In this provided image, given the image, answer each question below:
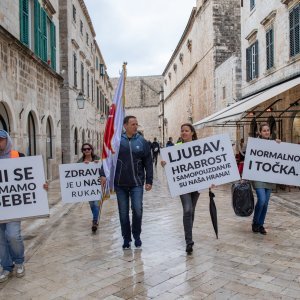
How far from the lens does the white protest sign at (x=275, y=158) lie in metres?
6.54

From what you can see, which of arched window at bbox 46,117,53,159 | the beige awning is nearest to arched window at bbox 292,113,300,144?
the beige awning

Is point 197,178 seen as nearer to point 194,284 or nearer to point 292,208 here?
point 194,284

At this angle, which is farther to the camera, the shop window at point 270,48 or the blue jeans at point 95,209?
the shop window at point 270,48

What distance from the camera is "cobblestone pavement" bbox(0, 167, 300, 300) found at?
4172 millimetres

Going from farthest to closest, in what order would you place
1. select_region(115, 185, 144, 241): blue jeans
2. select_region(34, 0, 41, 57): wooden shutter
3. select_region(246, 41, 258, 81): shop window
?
select_region(246, 41, 258, 81): shop window
select_region(34, 0, 41, 57): wooden shutter
select_region(115, 185, 144, 241): blue jeans

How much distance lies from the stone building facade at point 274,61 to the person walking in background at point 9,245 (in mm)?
8566

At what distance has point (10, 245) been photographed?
4680 millimetres

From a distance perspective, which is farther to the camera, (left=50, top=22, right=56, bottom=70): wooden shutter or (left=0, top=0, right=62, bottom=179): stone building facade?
(left=50, top=22, right=56, bottom=70): wooden shutter

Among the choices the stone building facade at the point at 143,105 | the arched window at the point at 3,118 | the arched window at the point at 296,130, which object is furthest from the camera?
the stone building facade at the point at 143,105

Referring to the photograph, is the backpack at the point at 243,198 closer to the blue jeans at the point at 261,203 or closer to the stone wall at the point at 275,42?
the blue jeans at the point at 261,203

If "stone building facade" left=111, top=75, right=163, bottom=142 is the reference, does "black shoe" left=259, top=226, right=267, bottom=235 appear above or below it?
below

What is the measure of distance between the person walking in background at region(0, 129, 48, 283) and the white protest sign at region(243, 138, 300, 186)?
3.76 m

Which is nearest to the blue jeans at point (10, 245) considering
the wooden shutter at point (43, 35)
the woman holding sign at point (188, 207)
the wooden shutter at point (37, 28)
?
the woman holding sign at point (188, 207)

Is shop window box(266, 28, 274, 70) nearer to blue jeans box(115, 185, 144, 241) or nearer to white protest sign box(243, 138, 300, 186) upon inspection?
white protest sign box(243, 138, 300, 186)
